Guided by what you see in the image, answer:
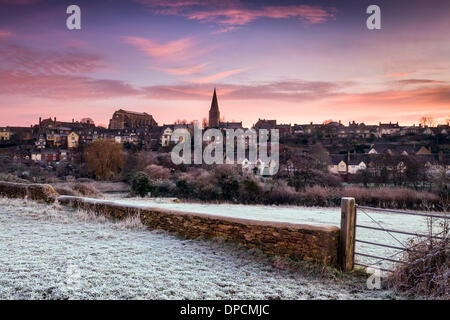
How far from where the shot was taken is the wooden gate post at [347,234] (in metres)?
5.46

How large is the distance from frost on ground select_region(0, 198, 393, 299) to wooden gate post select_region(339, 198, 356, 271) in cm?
40

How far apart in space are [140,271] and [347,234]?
366cm

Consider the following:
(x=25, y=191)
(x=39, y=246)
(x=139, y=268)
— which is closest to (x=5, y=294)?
(x=139, y=268)

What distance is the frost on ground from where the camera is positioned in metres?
4.42

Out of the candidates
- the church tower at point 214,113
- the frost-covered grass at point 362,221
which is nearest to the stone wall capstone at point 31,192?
the frost-covered grass at point 362,221

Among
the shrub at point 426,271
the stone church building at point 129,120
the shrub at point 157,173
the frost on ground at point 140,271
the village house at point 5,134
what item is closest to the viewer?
the shrub at point 426,271

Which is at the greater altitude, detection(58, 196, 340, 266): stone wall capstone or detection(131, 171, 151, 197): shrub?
detection(58, 196, 340, 266): stone wall capstone

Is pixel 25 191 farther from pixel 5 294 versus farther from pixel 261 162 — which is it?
pixel 261 162

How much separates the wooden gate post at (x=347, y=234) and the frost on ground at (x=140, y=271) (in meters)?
0.40

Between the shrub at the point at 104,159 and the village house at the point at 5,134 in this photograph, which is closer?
the shrub at the point at 104,159

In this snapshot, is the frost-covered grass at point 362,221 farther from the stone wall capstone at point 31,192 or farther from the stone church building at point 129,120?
the stone church building at point 129,120

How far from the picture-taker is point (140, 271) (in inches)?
207

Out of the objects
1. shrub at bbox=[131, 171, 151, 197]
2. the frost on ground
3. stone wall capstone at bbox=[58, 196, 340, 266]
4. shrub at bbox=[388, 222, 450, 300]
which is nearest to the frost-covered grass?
stone wall capstone at bbox=[58, 196, 340, 266]

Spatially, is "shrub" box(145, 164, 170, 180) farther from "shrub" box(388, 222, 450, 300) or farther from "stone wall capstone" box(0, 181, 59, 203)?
"shrub" box(388, 222, 450, 300)
